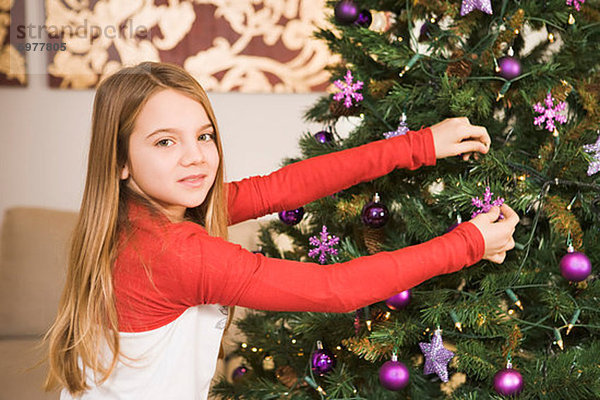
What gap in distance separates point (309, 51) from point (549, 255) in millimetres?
1665

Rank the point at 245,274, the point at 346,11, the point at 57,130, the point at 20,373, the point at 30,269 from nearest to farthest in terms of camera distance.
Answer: the point at 245,274, the point at 346,11, the point at 20,373, the point at 30,269, the point at 57,130

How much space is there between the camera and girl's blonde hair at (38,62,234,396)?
0.96 m

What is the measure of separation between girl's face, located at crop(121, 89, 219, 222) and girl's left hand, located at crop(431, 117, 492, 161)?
0.38 meters

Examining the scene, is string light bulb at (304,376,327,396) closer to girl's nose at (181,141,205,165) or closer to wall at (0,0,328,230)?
girl's nose at (181,141,205,165)

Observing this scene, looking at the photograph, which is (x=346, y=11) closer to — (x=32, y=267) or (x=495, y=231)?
(x=495, y=231)

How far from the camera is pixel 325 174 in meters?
1.11

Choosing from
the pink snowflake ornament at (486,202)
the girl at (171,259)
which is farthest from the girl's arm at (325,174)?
the pink snowflake ornament at (486,202)

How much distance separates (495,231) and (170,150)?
1.72 ft

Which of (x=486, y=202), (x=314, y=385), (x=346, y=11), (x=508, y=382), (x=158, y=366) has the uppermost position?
(x=346, y=11)

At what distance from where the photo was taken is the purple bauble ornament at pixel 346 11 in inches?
42.8

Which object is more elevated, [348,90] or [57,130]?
[348,90]

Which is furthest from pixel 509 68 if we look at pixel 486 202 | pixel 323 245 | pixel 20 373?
pixel 20 373


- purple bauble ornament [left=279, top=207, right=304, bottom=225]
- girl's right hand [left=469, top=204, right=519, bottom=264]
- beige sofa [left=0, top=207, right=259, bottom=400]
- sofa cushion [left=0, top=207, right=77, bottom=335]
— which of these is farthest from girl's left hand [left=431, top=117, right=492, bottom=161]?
sofa cushion [left=0, top=207, right=77, bottom=335]

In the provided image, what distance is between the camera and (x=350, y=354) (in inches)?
46.3
